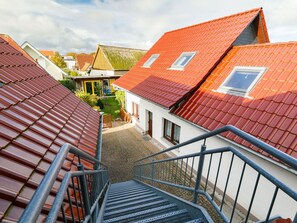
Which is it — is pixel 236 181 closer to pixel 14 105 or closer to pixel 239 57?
pixel 239 57

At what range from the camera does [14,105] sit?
3.00 metres

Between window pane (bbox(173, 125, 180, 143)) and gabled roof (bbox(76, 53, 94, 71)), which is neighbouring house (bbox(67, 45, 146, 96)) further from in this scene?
gabled roof (bbox(76, 53, 94, 71))

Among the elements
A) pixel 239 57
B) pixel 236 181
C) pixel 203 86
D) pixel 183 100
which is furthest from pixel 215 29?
pixel 236 181

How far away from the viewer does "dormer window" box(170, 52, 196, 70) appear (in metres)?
8.60

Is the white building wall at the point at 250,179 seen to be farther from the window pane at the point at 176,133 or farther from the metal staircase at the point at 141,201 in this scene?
the window pane at the point at 176,133

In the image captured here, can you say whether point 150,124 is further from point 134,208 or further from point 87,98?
point 87,98

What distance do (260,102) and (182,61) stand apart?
4.97m

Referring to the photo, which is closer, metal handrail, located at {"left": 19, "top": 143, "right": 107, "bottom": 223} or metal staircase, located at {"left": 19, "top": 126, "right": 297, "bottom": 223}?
metal handrail, located at {"left": 19, "top": 143, "right": 107, "bottom": 223}

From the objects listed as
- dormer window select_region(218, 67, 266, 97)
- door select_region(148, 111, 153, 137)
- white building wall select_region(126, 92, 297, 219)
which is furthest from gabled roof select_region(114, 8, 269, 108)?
door select_region(148, 111, 153, 137)

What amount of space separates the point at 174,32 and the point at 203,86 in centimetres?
745

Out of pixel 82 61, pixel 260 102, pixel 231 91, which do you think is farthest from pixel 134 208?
pixel 82 61

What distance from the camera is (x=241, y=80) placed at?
5.85 meters

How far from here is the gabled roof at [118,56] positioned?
25695mm

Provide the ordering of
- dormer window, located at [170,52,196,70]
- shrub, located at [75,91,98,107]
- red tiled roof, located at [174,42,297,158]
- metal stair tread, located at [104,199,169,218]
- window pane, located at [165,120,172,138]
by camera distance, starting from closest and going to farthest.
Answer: metal stair tread, located at [104,199,169,218] → red tiled roof, located at [174,42,297,158] → window pane, located at [165,120,172,138] → dormer window, located at [170,52,196,70] → shrub, located at [75,91,98,107]
